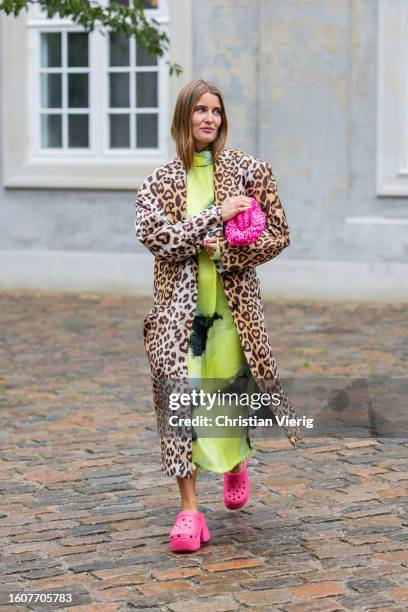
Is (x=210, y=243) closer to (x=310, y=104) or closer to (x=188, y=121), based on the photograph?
(x=188, y=121)

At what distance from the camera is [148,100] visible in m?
14.6

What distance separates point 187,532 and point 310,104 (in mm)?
8971

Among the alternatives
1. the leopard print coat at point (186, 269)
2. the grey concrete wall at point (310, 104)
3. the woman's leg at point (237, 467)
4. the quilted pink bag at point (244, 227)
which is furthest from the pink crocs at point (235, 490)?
the grey concrete wall at point (310, 104)

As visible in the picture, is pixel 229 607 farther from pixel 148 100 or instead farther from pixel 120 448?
pixel 148 100

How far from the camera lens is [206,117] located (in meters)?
5.32

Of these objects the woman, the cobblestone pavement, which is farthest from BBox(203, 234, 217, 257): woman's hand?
the cobblestone pavement

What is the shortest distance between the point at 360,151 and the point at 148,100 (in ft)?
7.96

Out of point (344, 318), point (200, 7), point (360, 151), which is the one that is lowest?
point (344, 318)

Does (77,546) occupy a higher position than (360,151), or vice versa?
(360,151)

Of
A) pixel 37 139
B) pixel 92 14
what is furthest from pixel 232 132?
pixel 92 14

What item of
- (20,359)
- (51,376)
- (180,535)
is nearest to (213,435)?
(180,535)

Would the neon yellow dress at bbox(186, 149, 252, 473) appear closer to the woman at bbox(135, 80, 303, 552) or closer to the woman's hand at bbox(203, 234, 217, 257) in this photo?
the woman at bbox(135, 80, 303, 552)

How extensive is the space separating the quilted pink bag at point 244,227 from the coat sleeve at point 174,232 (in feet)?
0.21

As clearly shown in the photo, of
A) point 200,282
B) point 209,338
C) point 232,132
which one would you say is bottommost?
point 209,338
